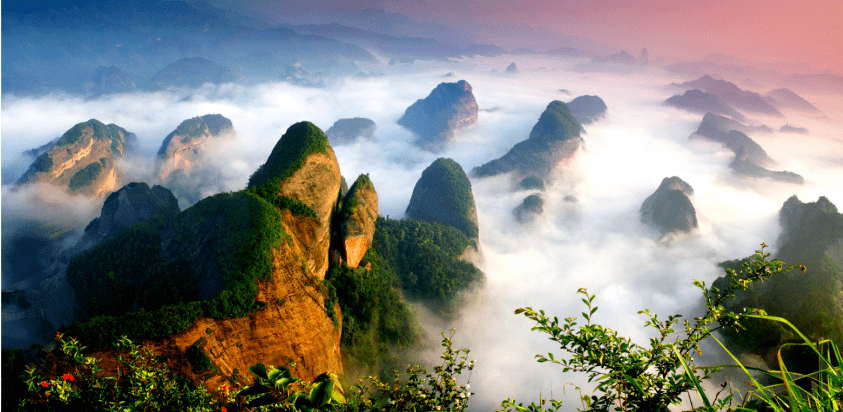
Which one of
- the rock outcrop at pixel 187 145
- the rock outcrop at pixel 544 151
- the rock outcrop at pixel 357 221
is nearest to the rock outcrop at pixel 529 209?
the rock outcrop at pixel 544 151

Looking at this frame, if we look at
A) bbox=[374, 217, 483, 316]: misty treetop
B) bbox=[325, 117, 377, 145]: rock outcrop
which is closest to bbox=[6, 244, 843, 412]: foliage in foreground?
bbox=[374, 217, 483, 316]: misty treetop

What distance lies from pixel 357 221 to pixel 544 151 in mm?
91305

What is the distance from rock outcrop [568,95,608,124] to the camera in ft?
530

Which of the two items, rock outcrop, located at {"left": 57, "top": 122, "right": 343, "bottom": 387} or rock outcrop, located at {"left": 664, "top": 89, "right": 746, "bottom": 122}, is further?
rock outcrop, located at {"left": 664, "top": 89, "right": 746, "bottom": 122}

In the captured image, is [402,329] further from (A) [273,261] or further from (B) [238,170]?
(B) [238,170]

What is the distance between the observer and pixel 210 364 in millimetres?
16172

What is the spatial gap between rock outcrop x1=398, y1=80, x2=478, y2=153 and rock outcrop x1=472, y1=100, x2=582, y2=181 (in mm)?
58443

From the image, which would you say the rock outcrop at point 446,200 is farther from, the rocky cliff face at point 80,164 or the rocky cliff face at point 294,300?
the rocky cliff face at point 80,164

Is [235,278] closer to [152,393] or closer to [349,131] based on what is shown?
[152,393]

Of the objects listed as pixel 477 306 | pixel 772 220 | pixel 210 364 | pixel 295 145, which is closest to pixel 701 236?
pixel 772 220

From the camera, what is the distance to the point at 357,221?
100 feet

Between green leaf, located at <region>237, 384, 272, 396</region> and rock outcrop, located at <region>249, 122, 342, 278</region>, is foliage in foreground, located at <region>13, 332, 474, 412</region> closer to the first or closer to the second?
green leaf, located at <region>237, 384, 272, 396</region>

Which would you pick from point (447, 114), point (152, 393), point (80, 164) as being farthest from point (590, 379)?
point (447, 114)

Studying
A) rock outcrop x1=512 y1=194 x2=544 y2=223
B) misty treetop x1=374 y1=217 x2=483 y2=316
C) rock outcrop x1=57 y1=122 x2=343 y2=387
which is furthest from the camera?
rock outcrop x1=512 y1=194 x2=544 y2=223
